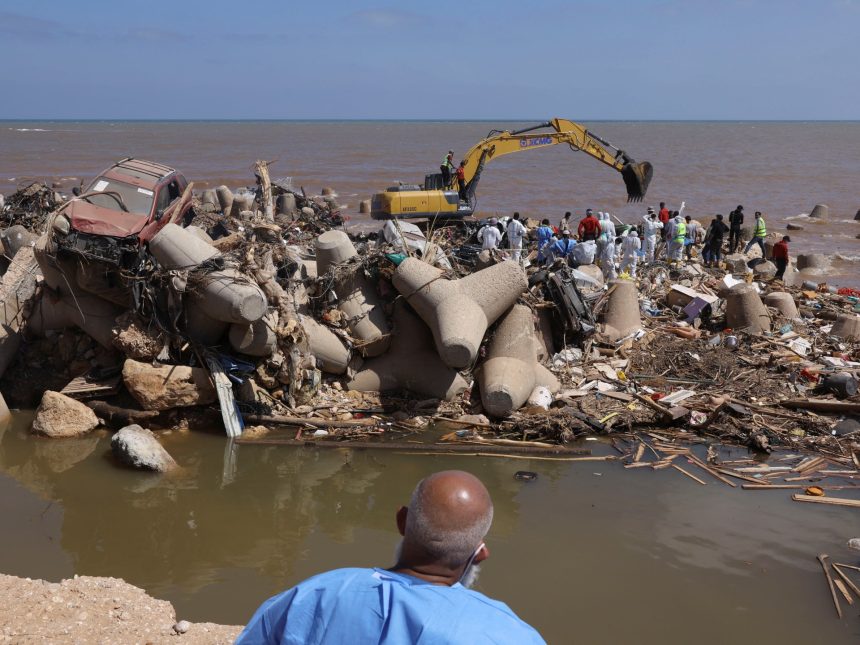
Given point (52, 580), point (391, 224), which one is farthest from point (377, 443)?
point (391, 224)

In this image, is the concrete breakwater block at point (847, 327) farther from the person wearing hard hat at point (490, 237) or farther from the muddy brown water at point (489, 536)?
the person wearing hard hat at point (490, 237)

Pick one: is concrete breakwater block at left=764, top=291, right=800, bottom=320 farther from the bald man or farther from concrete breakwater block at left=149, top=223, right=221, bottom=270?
the bald man

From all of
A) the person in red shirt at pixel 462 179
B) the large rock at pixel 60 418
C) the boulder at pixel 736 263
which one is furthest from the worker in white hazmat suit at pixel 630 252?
the large rock at pixel 60 418

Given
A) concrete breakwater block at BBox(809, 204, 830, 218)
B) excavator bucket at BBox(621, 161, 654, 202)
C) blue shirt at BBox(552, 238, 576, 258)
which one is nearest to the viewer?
blue shirt at BBox(552, 238, 576, 258)

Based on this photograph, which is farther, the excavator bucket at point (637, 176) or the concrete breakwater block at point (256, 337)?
the excavator bucket at point (637, 176)

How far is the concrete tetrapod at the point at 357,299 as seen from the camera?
35.9 ft

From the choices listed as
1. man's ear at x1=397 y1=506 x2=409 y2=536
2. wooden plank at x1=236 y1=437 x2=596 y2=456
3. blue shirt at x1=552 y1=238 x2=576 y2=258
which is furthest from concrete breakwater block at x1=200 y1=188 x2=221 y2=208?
man's ear at x1=397 y1=506 x2=409 y2=536

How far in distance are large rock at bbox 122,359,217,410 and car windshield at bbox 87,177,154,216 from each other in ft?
11.7

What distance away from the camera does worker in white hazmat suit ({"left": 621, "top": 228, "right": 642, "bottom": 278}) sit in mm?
17703

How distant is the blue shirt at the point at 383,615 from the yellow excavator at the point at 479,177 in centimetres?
1665

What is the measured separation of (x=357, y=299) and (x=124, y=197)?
170 inches

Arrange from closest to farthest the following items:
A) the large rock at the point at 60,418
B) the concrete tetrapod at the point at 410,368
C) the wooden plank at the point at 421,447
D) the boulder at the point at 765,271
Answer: the wooden plank at the point at 421,447 → the large rock at the point at 60,418 → the concrete tetrapod at the point at 410,368 → the boulder at the point at 765,271

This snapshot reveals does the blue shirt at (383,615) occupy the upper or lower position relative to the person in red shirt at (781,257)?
upper

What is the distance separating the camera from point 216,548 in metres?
7.38
